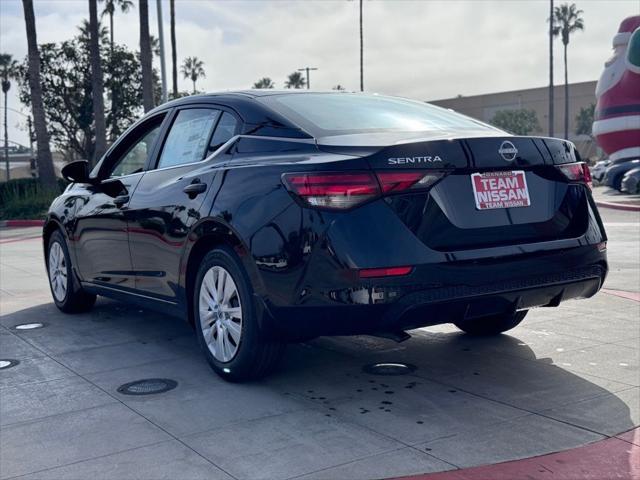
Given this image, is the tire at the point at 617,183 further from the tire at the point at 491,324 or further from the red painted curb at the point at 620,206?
the tire at the point at 491,324

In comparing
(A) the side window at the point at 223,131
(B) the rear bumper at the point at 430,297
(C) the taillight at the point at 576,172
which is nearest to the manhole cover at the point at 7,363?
(A) the side window at the point at 223,131

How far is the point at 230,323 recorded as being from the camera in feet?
15.6

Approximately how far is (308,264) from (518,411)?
1.30 m

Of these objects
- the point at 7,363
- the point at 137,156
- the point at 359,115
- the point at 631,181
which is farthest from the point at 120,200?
the point at 631,181

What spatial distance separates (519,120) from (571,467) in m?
96.1

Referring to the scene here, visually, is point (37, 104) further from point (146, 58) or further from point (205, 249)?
point (205, 249)

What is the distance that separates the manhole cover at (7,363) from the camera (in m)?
5.45

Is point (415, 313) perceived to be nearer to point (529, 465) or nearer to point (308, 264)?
point (308, 264)

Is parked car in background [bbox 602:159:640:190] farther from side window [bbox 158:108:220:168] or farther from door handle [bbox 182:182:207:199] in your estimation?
door handle [bbox 182:182:207:199]

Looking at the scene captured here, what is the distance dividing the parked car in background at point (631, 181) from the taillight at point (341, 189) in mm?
23836

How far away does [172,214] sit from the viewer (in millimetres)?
5156

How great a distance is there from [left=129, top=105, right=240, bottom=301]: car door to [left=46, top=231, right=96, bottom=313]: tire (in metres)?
1.44

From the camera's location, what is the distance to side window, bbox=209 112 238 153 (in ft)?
16.6

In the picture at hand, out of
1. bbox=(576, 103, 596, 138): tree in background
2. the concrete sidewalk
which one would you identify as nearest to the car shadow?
the concrete sidewalk
